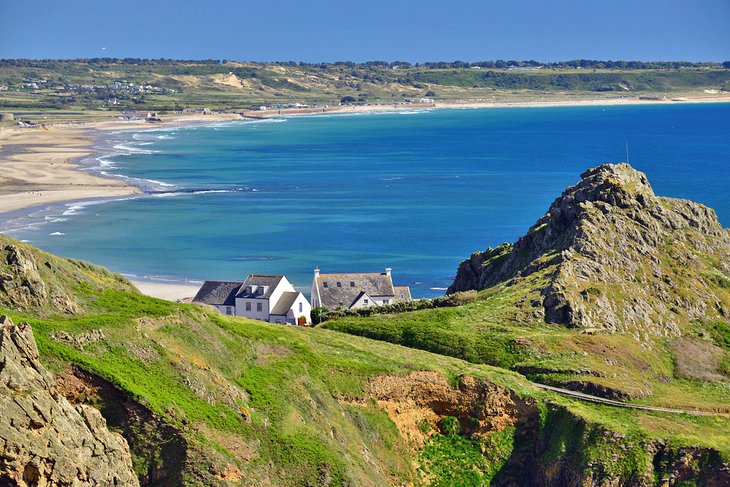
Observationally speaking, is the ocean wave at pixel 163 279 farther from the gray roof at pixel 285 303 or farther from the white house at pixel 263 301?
the gray roof at pixel 285 303

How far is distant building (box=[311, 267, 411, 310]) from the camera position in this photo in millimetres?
77062

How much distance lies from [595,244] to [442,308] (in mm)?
9611

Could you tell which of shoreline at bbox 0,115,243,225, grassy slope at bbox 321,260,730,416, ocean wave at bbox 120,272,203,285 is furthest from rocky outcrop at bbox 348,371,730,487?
shoreline at bbox 0,115,243,225

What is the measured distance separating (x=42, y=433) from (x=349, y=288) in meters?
52.1

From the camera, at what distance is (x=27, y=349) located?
2881 cm

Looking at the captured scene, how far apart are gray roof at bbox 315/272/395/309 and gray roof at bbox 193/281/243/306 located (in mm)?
6971

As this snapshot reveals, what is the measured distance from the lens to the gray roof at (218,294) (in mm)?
72438

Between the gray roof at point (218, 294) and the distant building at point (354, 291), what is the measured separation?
6.78 meters

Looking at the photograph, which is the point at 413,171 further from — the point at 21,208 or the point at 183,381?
the point at 183,381

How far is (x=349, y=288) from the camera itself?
7869 centimetres

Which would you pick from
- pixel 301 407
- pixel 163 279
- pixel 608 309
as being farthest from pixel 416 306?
pixel 163 279

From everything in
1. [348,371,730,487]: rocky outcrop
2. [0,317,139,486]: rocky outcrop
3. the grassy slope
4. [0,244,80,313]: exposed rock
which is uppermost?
[0,244,80,313]: exposed rock

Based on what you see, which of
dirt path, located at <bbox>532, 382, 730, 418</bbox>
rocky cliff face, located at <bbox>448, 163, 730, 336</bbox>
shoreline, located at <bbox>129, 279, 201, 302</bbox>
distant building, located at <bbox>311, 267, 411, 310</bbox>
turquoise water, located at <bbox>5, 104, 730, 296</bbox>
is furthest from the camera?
turquoise water, located at <bbox>5, 104, 730, 296</bbox>

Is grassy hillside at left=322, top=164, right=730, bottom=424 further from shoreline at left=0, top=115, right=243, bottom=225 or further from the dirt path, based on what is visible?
shoreline at left=0, top=115, right=243, bottom=225
